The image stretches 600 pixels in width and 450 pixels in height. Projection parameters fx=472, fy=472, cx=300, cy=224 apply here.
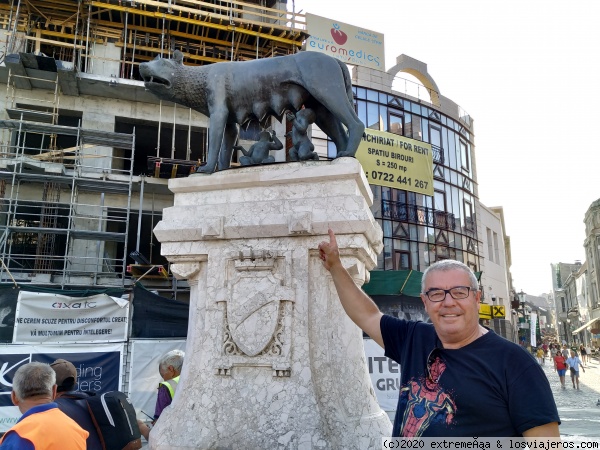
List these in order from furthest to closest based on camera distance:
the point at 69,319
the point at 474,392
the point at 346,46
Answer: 1. the point at 346,46
2. the point at 69,319
3. the point at 474,392

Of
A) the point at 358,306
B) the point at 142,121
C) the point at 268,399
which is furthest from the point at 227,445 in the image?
the point at 142,121

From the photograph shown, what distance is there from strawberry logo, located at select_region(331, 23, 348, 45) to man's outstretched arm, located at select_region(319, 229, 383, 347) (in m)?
24.4

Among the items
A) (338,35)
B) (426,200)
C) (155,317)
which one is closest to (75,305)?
(155,317)

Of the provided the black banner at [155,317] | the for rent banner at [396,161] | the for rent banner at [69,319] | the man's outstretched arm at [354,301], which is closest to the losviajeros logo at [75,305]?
the for rent banner at [69,319]

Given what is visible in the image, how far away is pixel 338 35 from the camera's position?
25.0m

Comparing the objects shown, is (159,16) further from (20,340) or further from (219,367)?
(219,367)

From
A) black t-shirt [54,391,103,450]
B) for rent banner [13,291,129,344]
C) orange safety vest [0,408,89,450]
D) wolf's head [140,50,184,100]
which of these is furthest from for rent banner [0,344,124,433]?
orange safety vest [0,408,89,450]

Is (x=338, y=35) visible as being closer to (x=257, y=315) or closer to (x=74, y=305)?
(x=74, y=305)

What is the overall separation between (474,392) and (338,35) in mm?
25583

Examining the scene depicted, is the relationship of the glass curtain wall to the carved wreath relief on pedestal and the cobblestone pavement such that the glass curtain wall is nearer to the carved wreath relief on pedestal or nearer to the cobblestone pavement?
the cobblestone pavement

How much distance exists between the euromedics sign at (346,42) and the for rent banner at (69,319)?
17.8 metres

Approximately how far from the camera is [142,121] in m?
20.3

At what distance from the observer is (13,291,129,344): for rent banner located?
966 cm

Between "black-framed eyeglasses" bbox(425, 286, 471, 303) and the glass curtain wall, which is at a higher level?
the glass curtain wall
